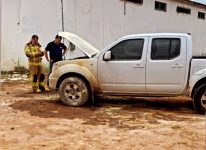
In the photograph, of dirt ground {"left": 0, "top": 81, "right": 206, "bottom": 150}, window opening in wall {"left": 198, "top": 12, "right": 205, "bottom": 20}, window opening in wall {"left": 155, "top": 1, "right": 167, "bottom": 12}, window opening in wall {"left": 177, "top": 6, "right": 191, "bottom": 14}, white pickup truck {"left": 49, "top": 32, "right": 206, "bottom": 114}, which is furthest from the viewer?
A: window opening in wall {"left": 198, "top": 12, "right": 205, "bottom": 20}

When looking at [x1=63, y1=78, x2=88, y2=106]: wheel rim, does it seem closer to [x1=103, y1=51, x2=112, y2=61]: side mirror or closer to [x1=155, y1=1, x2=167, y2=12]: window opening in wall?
[x1=103, y1=51, x2=112, y2=61]: side mirror

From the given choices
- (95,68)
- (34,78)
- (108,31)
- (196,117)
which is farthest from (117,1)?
(196,117)

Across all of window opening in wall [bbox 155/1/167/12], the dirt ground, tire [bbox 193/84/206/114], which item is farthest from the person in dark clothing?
window opening in wall [bbox 155/1/167/12]

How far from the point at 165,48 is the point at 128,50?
0.81 metres

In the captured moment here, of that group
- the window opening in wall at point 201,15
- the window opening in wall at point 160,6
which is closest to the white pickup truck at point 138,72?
the window opening in wall at point 160,6

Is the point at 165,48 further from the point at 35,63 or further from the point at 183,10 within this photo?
the point at 183,10

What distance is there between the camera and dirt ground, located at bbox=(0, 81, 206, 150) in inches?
230

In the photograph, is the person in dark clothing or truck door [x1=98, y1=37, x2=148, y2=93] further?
the person in dark clothing

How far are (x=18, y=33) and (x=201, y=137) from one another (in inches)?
439

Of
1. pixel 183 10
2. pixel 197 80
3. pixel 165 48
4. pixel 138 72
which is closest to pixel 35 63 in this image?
pixel 138 72

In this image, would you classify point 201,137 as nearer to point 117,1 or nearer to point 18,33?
point 18,33

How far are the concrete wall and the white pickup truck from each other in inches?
284

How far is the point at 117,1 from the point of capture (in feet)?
63.0

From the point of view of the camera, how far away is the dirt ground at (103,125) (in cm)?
584
